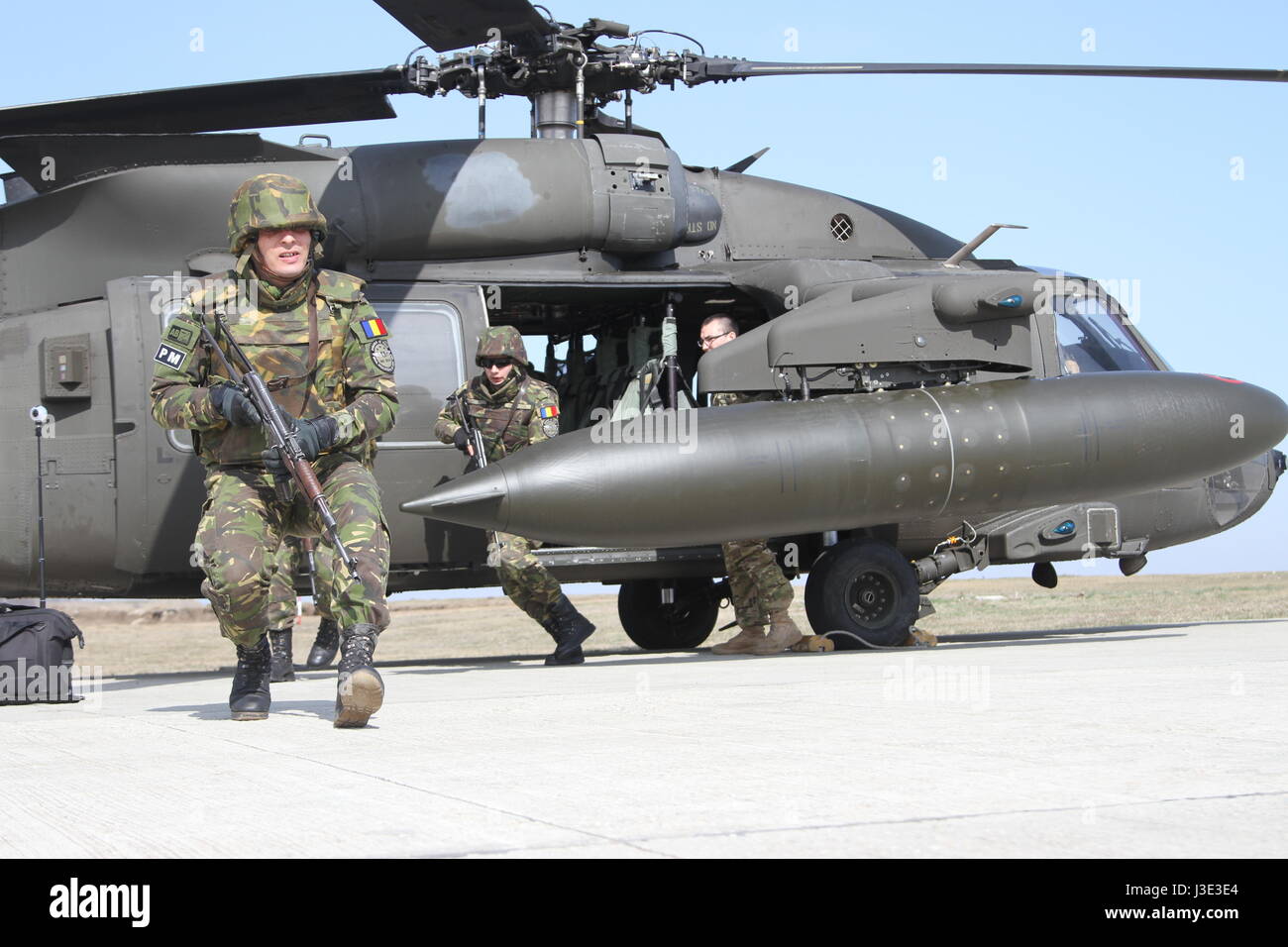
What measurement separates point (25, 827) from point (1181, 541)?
883 centimetres

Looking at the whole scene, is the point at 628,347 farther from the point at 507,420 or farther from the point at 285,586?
the point at 285,586

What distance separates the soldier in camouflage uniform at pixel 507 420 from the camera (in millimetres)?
8352

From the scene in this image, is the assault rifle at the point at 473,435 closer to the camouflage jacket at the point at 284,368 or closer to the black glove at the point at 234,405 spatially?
the camouflage jacket at the point at 284,368

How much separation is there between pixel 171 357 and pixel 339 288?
662 mm

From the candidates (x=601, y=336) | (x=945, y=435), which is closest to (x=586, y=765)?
(x=945, y=435)

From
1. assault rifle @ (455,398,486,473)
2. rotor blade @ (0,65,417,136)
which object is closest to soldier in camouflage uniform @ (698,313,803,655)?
assault rifle @ (455,398,486,473)

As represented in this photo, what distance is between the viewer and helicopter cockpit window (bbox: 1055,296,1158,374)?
9461mm

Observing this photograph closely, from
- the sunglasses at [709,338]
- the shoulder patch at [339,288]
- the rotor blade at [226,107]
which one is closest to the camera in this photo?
the shoulder patch at [339,288]

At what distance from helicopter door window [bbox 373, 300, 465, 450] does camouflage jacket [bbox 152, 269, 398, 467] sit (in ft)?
9.67

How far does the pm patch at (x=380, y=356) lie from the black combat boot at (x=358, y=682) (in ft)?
3.46

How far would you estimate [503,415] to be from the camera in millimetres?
8422

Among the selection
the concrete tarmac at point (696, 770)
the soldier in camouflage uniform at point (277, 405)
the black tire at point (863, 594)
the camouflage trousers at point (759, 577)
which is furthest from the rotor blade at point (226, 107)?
the black tire at point (863, 594)
